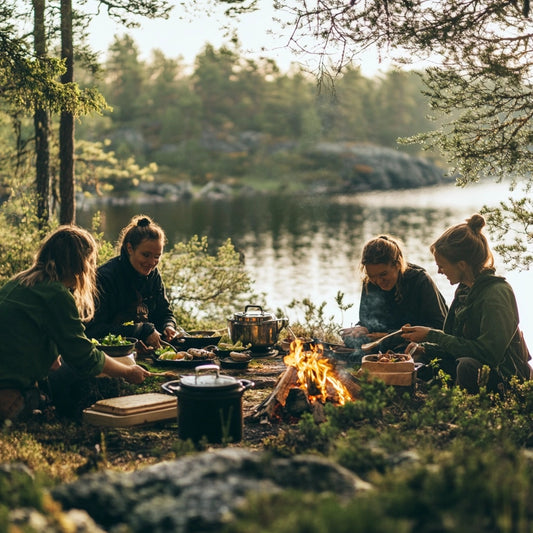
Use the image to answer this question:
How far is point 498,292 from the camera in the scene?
5.02 metres

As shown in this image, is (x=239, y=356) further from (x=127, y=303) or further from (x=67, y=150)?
(x=67, y=150)

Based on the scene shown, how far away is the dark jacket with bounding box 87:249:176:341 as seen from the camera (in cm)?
625

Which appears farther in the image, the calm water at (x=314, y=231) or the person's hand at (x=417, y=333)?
the calm water at (x=314, y=231)

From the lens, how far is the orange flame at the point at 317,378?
16.5 ft

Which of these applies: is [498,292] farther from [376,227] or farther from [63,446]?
[376,227]

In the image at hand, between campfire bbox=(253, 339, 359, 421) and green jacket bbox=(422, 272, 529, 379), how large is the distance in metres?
0.75

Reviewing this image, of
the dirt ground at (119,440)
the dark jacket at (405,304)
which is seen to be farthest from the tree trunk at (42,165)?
the dirt ground at (119,440)

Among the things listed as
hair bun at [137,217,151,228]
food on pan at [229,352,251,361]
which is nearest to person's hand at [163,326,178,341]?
food on pan at [229,352,251,361]

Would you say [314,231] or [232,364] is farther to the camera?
[314,231]

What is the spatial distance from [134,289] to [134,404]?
2.02 m

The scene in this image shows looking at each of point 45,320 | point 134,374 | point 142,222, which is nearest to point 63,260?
point 45,320

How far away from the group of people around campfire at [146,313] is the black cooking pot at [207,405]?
0.71 meters

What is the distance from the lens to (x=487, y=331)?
4996mm

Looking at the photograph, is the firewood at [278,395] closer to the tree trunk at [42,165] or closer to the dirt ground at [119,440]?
the dirt ground at [119,440]
